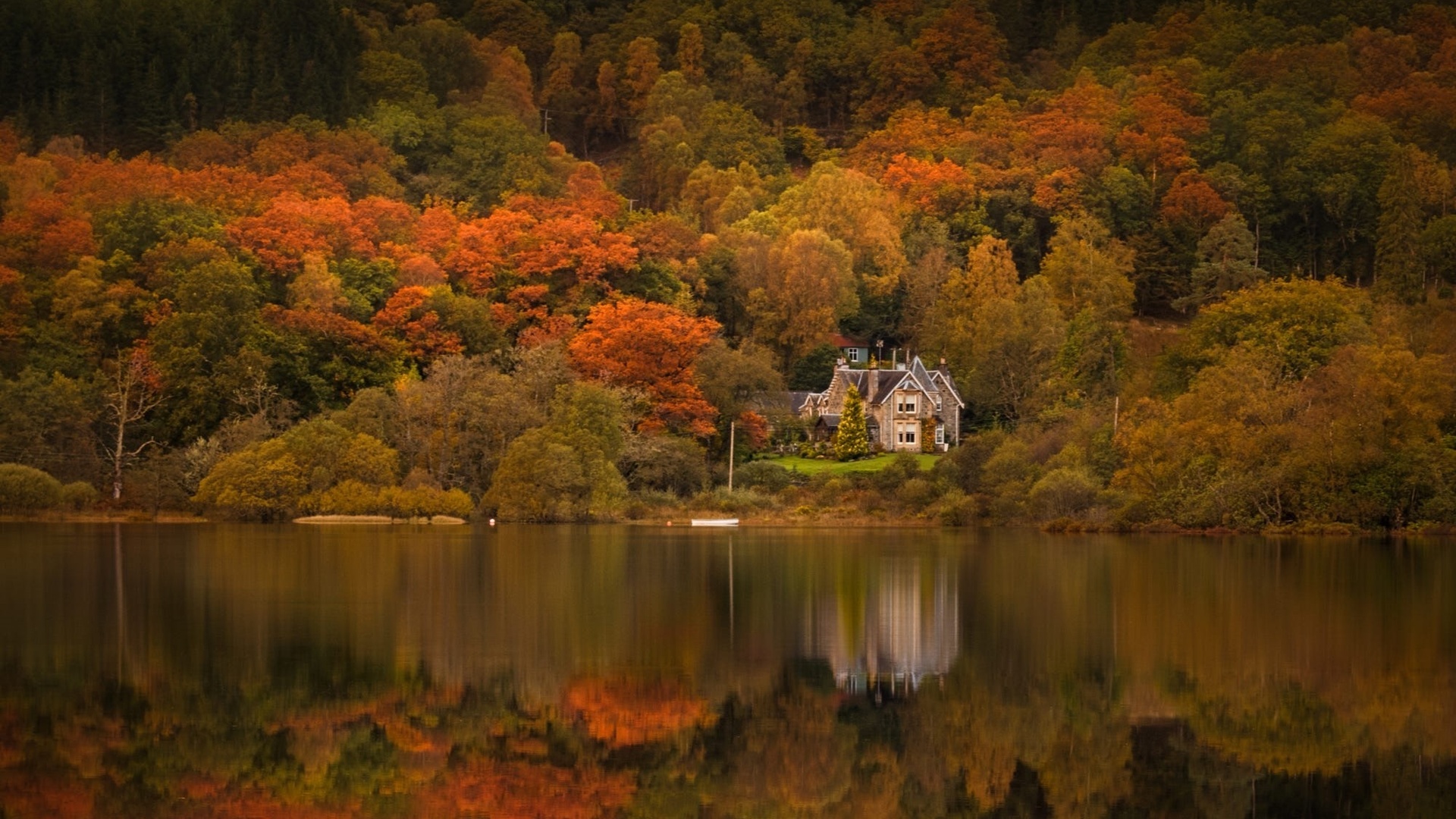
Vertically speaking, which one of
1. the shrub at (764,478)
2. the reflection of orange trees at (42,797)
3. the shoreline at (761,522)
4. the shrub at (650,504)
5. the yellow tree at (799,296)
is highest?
the yellow tree at (799,296)

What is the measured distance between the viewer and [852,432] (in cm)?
7744

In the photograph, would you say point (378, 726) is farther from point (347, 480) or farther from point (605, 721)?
point (347, 480)

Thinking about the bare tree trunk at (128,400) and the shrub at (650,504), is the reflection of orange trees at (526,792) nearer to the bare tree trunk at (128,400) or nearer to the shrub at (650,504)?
the shrub at (650,504)

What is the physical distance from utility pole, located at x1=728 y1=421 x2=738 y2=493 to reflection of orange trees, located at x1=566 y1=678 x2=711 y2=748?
46.8m

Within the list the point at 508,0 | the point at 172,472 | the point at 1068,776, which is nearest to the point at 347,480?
the point at 172,472

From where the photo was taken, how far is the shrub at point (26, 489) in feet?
215

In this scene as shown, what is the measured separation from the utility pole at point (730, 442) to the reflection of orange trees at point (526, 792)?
51678 millimetres

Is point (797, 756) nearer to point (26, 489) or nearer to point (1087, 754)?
point (1087, 754)

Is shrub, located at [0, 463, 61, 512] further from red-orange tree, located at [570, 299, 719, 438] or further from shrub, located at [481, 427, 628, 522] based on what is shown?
red-orange tree, located at [570, 299, 719, 438]

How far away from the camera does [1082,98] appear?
111875 millimetres

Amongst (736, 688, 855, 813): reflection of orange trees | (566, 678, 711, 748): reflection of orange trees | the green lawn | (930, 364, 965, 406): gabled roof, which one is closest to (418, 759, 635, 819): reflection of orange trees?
(736, 688, 855, 813): reflection of orange trees

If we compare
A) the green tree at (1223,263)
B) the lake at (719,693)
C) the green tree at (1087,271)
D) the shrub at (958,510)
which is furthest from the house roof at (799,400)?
the lake at (719,693)

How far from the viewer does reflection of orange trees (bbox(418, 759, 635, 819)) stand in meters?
16.2

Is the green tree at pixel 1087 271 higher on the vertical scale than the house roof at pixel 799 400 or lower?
higher
